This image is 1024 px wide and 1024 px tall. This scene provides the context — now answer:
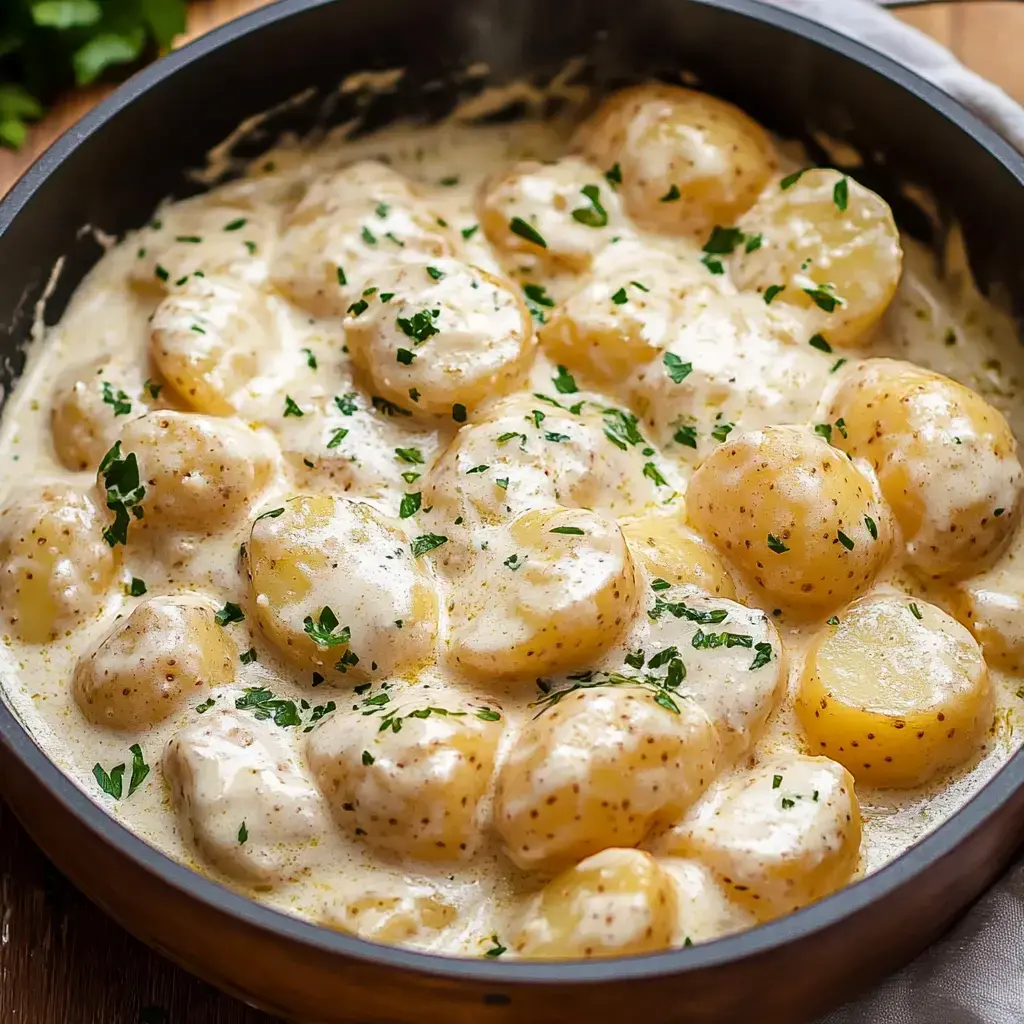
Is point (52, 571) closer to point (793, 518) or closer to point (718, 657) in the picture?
point (718, 657)

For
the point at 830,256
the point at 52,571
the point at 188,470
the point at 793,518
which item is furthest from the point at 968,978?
the point at 52,571

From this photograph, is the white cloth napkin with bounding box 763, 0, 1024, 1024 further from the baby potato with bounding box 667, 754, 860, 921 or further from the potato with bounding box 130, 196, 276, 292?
the potato with bounding box 130, 196, 276, 292

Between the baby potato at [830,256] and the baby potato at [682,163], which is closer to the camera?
the baby potato at [830,256]

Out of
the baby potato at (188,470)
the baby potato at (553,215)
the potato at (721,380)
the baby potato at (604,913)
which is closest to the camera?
the baby potato at (604,913)

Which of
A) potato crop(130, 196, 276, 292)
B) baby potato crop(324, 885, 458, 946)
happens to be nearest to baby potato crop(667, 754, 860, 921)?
baby potato crop(324, 885, 458, 946)

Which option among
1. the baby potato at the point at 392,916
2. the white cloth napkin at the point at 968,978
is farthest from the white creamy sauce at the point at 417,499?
the white cloth napkin at the point at 968,978

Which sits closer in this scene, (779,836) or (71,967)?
(779,836)

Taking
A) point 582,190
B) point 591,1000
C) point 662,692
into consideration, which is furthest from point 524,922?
point 582,190

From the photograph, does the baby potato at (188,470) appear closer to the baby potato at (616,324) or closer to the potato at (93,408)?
the potato at (93,408)
